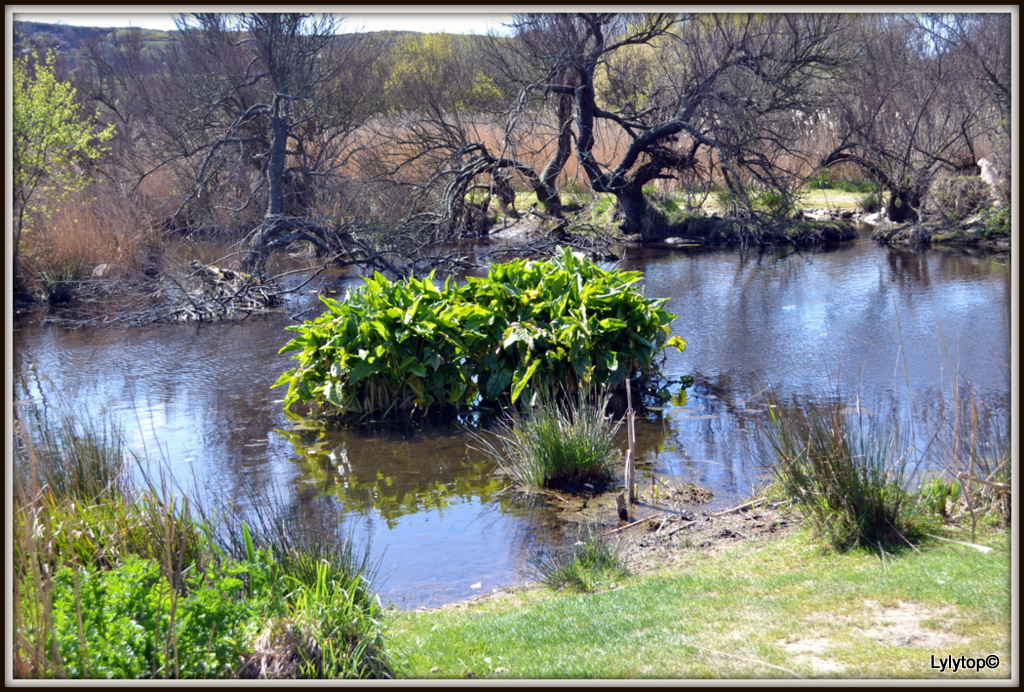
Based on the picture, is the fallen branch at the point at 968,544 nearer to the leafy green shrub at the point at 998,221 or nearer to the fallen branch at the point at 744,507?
the fallen branch at the point at 744,507

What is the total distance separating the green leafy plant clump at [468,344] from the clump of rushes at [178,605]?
418 centimetres

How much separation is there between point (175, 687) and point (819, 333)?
1062 centimetres

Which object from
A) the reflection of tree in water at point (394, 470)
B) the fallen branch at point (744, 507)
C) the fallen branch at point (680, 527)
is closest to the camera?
the fallen branch at point (680, 527)

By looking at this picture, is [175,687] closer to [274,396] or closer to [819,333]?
[274,396]

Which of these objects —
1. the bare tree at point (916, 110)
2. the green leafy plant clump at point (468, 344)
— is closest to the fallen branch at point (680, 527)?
the green leafy plant clump at point (468, 344)

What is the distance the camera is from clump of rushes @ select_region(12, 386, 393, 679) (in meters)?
3.17

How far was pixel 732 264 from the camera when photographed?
18.3 metres

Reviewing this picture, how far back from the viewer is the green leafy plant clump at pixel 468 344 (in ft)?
28.4

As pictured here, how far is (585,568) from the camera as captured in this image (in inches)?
210

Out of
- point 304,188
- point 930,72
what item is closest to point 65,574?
point 304,188

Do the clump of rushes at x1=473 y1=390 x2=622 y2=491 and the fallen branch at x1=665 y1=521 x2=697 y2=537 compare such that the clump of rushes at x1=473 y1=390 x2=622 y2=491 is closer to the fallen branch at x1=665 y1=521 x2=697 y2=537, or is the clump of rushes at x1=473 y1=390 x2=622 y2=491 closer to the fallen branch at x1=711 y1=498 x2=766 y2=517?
the fallen branch at x1=665 y1=521 x2=697 y2=537

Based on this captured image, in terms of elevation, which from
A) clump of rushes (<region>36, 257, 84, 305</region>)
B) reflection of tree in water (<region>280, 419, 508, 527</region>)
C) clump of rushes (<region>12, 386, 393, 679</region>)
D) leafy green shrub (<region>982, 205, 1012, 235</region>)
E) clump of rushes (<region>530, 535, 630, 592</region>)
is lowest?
reflection of tree in water (<region>280, 419, 508, 527</region>)

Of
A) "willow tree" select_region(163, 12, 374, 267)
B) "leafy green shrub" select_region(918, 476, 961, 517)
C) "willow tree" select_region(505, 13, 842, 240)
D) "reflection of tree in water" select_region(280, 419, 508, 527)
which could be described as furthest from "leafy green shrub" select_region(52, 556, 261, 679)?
"willow tree" select_region(505, 13, 842, 240)

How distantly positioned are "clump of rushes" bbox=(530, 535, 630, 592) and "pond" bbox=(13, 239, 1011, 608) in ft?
1.08
